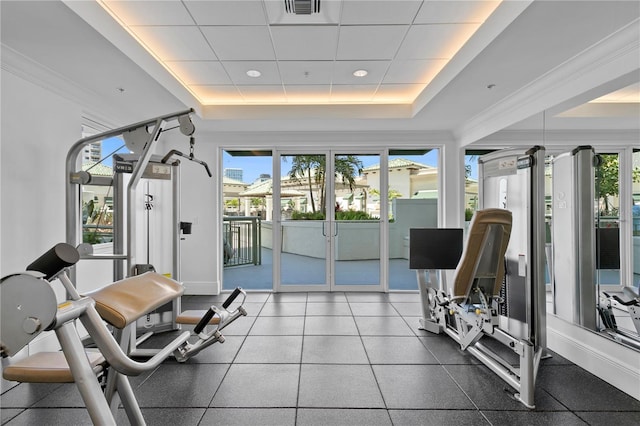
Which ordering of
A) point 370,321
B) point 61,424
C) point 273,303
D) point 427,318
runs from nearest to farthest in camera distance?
point 61,424
point 427,318
point 370,321
point 273,303

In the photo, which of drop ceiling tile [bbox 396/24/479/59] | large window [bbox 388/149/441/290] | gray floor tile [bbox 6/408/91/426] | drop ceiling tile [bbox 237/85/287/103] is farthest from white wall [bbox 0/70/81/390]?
large window [bbox 388/149/441/290]

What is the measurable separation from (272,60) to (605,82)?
275 centimetres

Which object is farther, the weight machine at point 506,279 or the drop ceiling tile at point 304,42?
the drop ceiling tile at point 304,42

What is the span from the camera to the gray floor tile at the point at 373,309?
3969 mm

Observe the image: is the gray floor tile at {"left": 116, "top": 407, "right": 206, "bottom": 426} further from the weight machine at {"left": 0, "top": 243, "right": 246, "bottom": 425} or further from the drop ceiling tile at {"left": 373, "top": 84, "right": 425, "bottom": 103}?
the drop ceiling tile at {"left": 373, "top": 84, "right": 425, "bottom": 103}

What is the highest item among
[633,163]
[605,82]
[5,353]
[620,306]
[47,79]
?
[47,79]

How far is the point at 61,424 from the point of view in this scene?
1.94m

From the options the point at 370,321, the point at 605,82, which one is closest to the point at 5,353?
the point at 370,321

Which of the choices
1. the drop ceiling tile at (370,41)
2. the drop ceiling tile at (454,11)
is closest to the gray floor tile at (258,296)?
the drop ceiling tile at (370,41)

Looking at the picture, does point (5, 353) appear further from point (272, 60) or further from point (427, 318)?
point (427, 318)

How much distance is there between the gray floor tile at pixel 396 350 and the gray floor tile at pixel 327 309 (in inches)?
32.1

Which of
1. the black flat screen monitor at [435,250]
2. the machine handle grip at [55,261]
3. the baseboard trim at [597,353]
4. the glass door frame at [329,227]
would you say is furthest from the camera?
the glass door frame at [329,227]

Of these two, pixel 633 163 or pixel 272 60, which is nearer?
pixel 633 163

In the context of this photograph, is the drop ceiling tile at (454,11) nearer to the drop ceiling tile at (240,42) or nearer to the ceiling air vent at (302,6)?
the ceiling air vent at (302,6)
